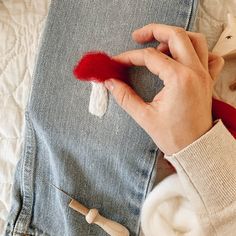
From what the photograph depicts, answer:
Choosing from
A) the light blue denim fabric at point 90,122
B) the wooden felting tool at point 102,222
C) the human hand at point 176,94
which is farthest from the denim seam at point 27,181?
the human hand at point 176,94

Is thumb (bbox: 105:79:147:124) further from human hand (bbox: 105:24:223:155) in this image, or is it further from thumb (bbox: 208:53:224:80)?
thumb (bbox: 208:53:224:80)

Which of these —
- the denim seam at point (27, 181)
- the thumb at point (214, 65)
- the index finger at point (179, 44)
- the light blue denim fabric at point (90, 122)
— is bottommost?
the denim seam at point (27, 181)

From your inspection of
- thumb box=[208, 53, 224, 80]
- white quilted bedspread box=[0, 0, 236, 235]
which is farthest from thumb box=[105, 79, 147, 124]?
white quilted bedspread box=[0, 0, 236, 235]

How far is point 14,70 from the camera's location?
78 centimetres

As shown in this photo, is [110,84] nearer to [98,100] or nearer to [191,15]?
[98,100]

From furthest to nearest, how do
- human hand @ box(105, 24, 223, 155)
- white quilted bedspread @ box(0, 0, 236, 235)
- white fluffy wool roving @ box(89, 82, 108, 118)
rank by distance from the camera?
white quilted bedspread @ box(0, 0, 236, 235), white fluffy wool roving @ box(89, 82, 108, 118), human hand @ box(105, 24, 223, 155)

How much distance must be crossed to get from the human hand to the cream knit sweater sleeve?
0.01m

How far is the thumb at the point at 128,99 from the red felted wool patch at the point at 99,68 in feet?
0.04

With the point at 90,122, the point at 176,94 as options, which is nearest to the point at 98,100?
the point at 90,122

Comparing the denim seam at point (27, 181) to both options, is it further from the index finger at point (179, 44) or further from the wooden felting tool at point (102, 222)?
the index finger at point (179, 44)

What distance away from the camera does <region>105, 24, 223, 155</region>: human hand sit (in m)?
0.51

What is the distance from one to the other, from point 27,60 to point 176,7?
32 cm

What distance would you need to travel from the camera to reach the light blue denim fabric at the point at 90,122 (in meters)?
0.60

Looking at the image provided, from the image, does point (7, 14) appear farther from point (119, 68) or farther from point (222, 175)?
point (222, 175)
